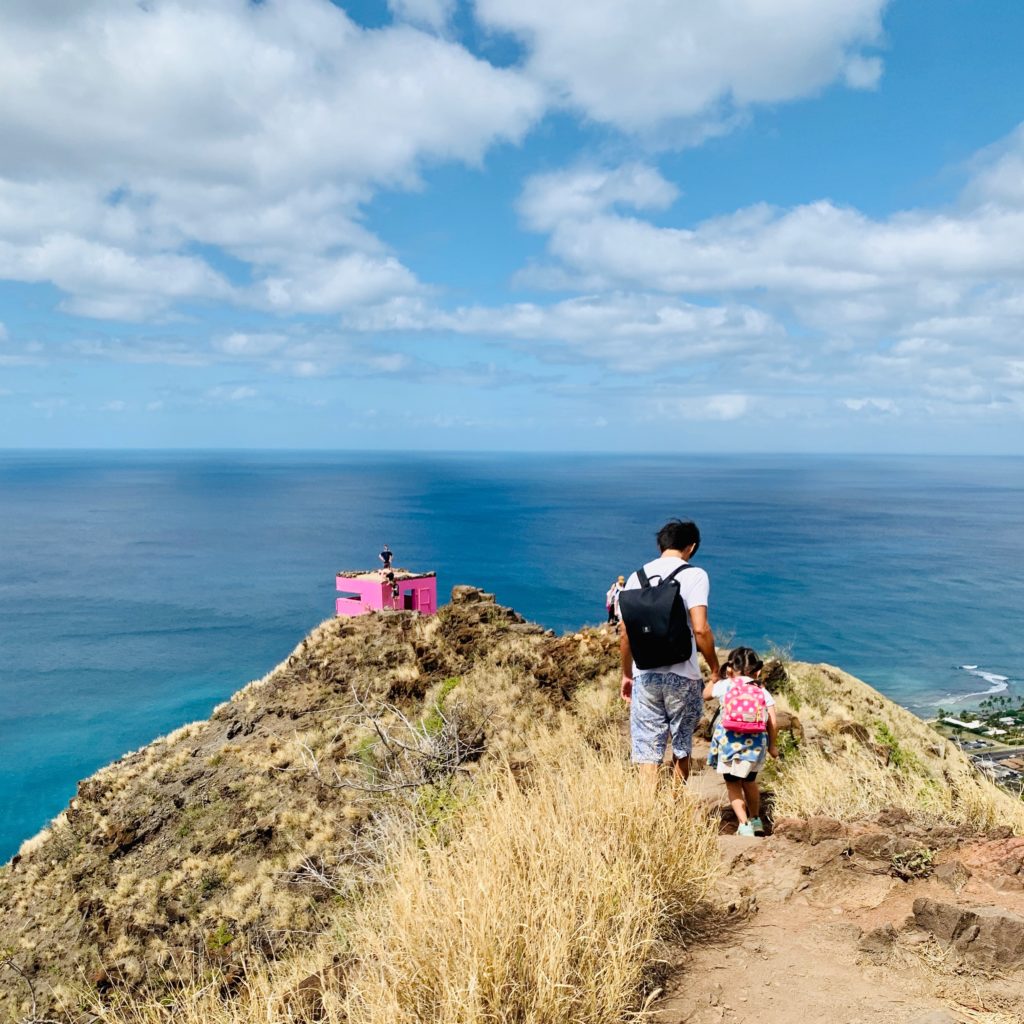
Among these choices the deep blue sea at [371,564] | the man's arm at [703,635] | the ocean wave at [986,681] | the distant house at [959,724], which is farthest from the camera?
the ocean wave at [986,681]

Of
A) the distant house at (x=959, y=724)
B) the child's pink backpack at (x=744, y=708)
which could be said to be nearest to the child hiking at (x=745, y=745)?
the child's pink backpack at (x=744, y=708)

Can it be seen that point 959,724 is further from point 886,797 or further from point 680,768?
point 680,768

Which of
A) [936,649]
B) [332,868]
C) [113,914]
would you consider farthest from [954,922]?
[936,649]

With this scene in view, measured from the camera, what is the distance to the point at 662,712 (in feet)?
19.3

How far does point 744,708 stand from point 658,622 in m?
1.20

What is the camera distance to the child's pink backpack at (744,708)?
19.5 feet

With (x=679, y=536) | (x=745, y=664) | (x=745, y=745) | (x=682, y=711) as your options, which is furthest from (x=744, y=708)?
(x=679, y=536)

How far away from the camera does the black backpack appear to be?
5.52 metres

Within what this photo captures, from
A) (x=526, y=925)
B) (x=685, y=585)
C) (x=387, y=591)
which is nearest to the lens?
(x=526, y=925)

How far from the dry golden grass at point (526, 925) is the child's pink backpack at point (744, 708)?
152 cm

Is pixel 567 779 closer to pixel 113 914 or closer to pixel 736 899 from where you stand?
pixel 736 899

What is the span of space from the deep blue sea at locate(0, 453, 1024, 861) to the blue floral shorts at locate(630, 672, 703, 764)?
369 inches

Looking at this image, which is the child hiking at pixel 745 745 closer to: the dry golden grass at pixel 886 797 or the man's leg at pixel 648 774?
the dry golden grass at pixel 886 797

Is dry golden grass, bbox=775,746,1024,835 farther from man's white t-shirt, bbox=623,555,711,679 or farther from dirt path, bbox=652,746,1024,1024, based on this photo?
man's white t-shirt, bbox=623,555,711,679
